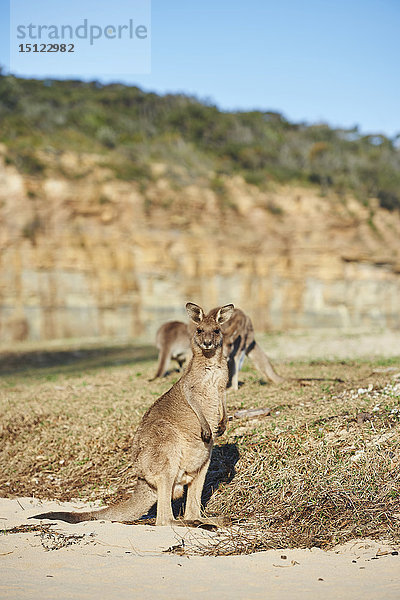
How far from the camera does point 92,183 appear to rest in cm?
2070

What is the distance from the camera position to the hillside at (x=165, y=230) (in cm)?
1955

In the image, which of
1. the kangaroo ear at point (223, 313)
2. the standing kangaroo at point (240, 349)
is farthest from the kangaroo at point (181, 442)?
the standing kangaroo at point (240, 349)

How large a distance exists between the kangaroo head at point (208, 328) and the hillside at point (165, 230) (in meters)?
14.9

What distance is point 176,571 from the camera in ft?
11.8

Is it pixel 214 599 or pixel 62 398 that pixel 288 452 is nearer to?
pixel 214 599

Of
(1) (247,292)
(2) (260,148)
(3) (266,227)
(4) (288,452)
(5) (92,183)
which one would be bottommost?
(4) (288,452)

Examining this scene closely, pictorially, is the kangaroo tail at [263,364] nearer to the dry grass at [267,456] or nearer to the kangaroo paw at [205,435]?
the dry grass at [267,456]

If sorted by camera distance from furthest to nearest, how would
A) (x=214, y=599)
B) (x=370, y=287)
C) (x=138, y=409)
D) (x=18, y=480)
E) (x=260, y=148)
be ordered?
(x=260, y=148)
(x=370, y=287)
(x=138, y=409)
(x=18, y=480)
(x=214, y=599)

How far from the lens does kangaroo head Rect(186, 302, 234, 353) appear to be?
4.70 metres

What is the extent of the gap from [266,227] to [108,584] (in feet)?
64.7

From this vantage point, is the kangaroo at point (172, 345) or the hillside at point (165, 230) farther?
the hillside at point (165, 230)

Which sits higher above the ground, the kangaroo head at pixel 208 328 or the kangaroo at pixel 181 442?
the kangaroo head at pixel 208 328

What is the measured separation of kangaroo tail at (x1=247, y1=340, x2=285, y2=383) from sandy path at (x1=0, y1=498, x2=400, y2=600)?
378 centimetres

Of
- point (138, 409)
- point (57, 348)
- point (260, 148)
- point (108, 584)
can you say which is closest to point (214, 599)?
point (108, 584)
